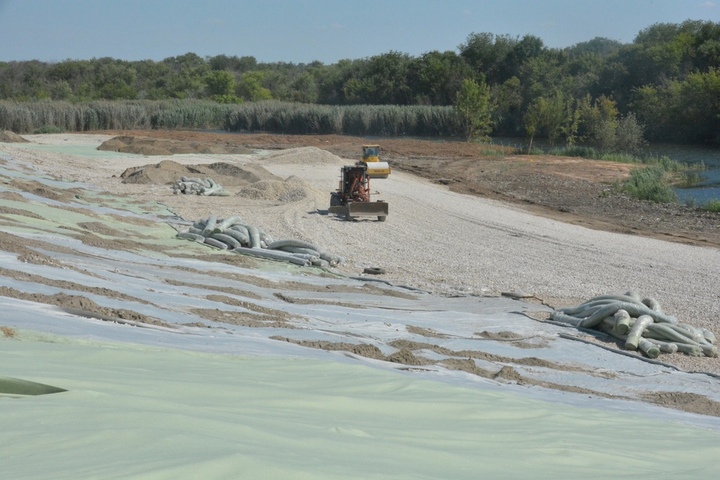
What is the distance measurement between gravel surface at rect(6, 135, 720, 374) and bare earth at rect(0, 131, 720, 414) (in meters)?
0.04

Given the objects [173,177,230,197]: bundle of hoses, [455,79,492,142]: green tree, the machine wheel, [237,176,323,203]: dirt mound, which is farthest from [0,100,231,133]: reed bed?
the machine wheel

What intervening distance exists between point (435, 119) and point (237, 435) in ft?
217

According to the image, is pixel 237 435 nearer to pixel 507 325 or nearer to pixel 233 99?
pixel 507 325

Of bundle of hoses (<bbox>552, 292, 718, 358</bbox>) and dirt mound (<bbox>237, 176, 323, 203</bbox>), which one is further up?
dirt mound (<bbox>237, 176, 323, 203</bbox>)

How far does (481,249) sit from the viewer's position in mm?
18781

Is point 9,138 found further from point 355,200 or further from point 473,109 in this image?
point 473,109

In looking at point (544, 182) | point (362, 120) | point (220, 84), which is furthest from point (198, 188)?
point (220, 84)

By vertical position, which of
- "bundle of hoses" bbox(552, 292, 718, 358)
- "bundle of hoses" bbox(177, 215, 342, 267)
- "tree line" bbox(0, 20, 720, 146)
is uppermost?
"tree line" bbox(0, 20, 720, 146)

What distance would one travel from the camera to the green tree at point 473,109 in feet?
192

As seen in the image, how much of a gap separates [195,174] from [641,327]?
2238 cm

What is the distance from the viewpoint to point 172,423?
404cm

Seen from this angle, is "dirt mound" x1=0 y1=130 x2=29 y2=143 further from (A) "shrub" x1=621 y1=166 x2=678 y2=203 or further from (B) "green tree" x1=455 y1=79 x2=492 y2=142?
(A) "shrub" x1=621 y1=166 x2=678 y2=203

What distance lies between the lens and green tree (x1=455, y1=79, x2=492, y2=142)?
5866 centimetres

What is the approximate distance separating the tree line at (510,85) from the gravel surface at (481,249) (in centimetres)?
2867
